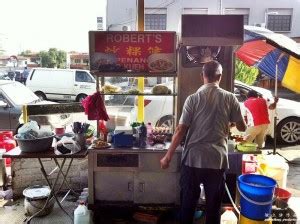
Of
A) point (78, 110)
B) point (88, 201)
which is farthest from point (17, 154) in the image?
point (78, 110)

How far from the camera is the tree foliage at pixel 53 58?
1473 inches

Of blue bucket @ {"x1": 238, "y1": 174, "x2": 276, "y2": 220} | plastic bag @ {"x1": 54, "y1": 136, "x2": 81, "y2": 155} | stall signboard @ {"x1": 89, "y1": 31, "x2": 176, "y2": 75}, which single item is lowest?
blue bucket @ {"x1": 238, "y1": 174, "x2": 276, "y2": 220}

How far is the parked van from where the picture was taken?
15.3 metres

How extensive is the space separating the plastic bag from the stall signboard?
110cm

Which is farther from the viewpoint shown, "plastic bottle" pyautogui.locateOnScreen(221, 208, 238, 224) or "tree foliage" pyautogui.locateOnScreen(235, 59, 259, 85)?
"tree foliage" pyautogui.locateOnScreen(235, 59, 259, 85)

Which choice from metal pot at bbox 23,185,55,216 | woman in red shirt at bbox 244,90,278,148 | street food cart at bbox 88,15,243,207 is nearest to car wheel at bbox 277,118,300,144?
woman in red shirt at bbox 244,90,278,148

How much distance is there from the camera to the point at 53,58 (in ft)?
124

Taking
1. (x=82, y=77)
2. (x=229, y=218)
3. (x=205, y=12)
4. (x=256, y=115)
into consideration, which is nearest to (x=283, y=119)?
(x=256, y=115)

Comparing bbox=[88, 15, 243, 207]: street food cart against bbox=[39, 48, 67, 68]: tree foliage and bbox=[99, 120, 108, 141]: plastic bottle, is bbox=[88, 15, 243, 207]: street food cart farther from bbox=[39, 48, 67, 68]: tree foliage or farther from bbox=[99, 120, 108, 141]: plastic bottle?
bbox=[39, 48, 67, 68]: tree foliage

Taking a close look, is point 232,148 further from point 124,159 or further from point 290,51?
point 290,51

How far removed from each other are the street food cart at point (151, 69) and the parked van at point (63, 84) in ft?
36.6

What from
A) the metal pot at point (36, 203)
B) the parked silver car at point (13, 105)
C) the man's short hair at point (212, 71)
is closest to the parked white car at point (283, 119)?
the parked silver car at point (13, 105)

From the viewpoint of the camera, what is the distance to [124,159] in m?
4.17

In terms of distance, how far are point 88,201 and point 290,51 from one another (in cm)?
370
